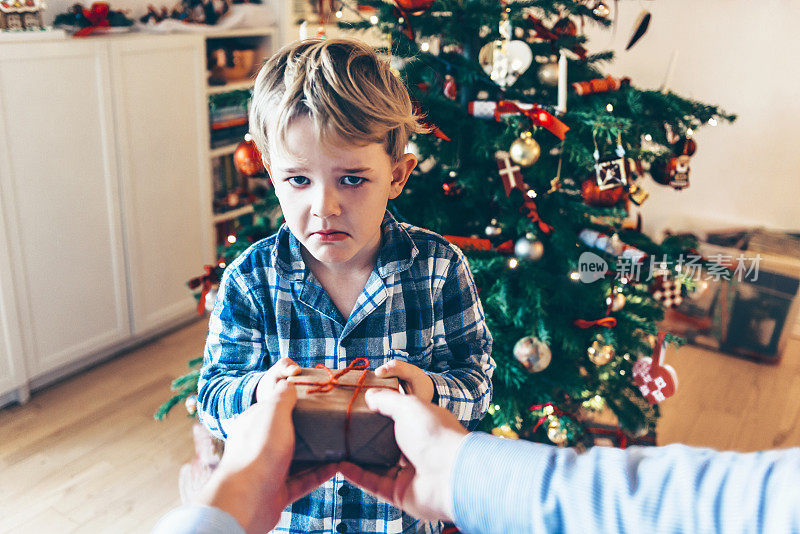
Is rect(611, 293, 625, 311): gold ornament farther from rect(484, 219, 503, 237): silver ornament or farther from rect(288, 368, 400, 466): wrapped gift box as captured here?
rect(288, 368, 400, 466): wrapped gift box

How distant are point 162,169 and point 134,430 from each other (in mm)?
1028

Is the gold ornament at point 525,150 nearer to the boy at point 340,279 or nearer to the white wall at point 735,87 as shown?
the boy at point 340,279

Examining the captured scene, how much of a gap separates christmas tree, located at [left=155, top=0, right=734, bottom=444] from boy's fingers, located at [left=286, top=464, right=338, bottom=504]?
707mm

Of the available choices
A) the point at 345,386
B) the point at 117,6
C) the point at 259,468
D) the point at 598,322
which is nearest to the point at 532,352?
the point at 598,322

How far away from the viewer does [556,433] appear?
1.60 metres

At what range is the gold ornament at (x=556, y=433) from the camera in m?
1.59

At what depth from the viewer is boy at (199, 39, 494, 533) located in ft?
2.55

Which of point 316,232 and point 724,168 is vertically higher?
point 316,232

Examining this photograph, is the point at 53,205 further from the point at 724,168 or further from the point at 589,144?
the point at 724,168

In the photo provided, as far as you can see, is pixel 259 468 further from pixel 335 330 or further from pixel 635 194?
pixel 635 194

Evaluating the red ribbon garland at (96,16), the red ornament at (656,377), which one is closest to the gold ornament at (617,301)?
the red ornament at (656,377)

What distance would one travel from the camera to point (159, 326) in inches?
107

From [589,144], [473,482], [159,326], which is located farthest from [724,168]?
[473,482]

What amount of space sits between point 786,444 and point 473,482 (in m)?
2.04
